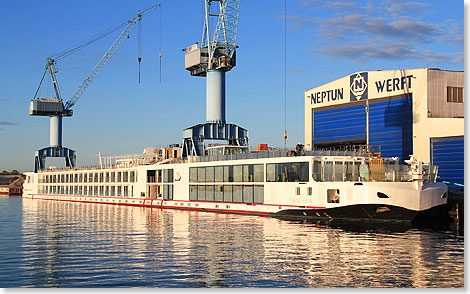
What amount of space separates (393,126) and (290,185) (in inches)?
1527

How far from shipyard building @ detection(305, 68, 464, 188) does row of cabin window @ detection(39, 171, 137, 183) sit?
143 feet

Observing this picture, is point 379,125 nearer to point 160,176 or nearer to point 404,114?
point 404,114

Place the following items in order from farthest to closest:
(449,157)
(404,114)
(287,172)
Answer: (404,114) < (449,157) < (287,172)

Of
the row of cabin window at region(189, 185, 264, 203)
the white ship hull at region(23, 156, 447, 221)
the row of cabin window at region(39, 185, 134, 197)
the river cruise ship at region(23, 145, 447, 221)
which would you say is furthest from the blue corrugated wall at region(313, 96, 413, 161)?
the row of cabin window at region(39, 185, 134, 197)

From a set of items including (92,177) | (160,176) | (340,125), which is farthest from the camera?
(92,177)

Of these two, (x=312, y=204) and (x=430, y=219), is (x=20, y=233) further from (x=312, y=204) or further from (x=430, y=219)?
A: (x=430, y=219)

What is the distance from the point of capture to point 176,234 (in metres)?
52.9

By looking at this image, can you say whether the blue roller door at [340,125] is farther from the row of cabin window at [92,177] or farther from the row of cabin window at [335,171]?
the row of cabin window at [92,177]

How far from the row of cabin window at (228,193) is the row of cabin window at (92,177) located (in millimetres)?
24548

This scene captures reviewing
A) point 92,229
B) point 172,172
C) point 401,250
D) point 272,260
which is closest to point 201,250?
point 272,260

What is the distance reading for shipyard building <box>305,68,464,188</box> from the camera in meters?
89.2

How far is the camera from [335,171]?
216 feet

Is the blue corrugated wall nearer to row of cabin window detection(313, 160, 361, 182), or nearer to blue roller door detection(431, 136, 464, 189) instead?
blue roller door detection(431, 136, 464, 189)

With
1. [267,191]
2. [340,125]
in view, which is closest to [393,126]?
[340,125]
